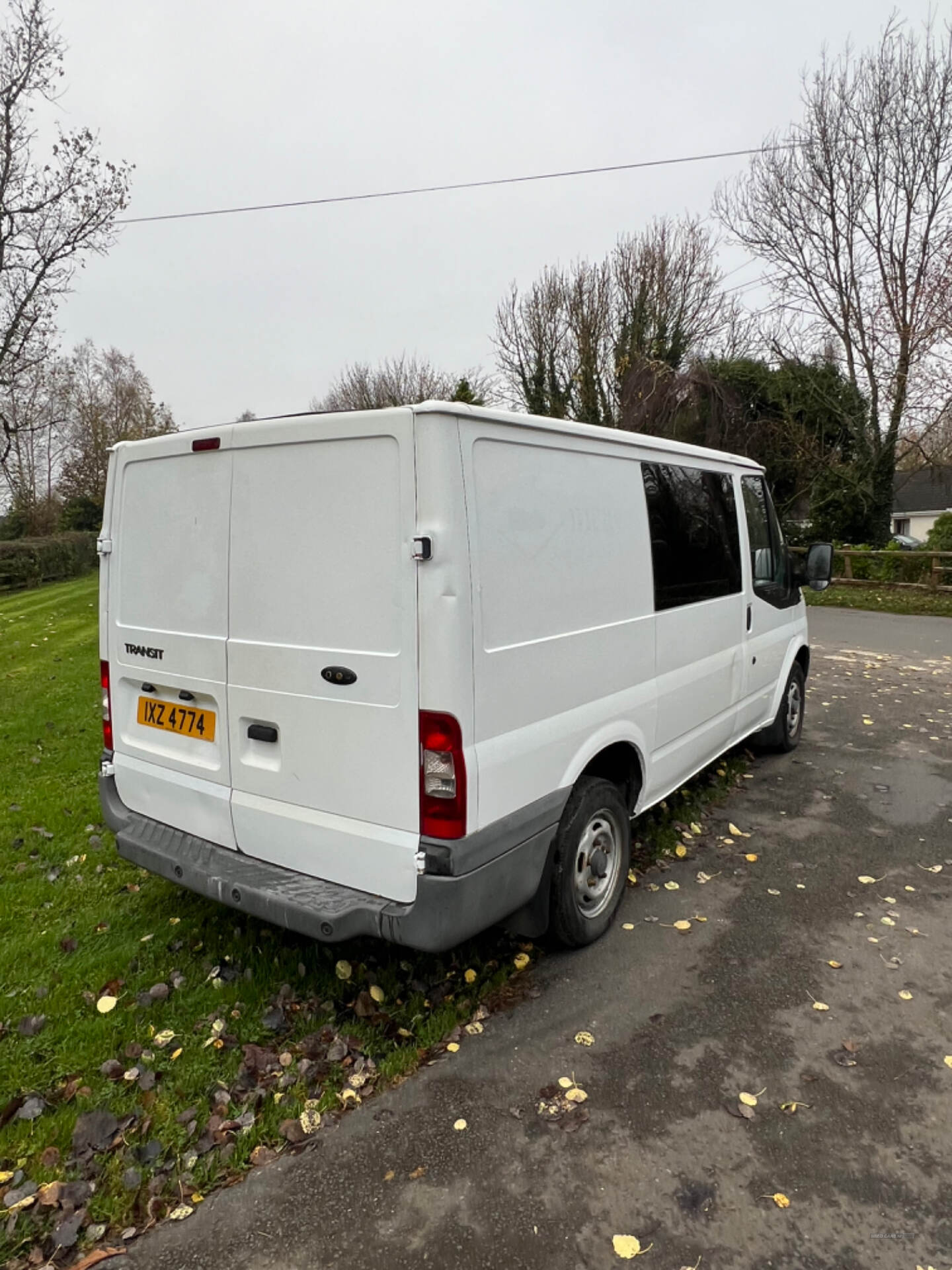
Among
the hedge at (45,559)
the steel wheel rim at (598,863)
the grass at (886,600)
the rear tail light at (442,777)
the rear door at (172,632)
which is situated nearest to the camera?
the rear tail light at (442,777)

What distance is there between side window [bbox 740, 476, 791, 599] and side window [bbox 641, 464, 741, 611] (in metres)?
0.29

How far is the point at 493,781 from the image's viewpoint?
103 inches

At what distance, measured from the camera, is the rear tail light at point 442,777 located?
246 cm

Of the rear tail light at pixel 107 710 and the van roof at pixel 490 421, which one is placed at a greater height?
the van roof at pixel 490 421

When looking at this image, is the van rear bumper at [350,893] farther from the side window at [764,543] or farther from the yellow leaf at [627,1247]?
the side window at [764,543]

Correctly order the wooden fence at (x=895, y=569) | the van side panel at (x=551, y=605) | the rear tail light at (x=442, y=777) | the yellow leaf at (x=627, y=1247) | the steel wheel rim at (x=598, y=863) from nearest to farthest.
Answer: the yellow leaf at (x=627, y=1247) → the rear tail light at (x=442, y=777) → the van side panel at (x=551, y=605) → the steel wheel rim at (x=598, y=863) → the wooden fence at (x=895, y=569)

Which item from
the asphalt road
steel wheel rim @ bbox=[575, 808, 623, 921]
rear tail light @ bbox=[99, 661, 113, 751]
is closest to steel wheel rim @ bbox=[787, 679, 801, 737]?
the asphalt road

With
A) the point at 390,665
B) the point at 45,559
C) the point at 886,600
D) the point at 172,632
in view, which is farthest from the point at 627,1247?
the point at 45,559

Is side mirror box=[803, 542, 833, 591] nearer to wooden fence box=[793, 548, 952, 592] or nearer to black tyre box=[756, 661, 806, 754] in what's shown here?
black tyre box=[756, 661, 806, 754]

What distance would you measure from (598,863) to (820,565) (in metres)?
3.05

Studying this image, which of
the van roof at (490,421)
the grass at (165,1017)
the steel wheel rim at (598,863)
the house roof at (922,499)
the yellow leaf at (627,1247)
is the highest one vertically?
the house roof at (922,499)

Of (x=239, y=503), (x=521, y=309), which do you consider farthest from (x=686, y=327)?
(x=239, y=503)

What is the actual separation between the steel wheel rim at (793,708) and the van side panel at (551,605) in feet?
9.30

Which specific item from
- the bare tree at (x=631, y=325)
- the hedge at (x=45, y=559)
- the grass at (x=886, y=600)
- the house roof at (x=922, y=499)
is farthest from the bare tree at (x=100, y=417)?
the house roof at (x=922, y=499)
